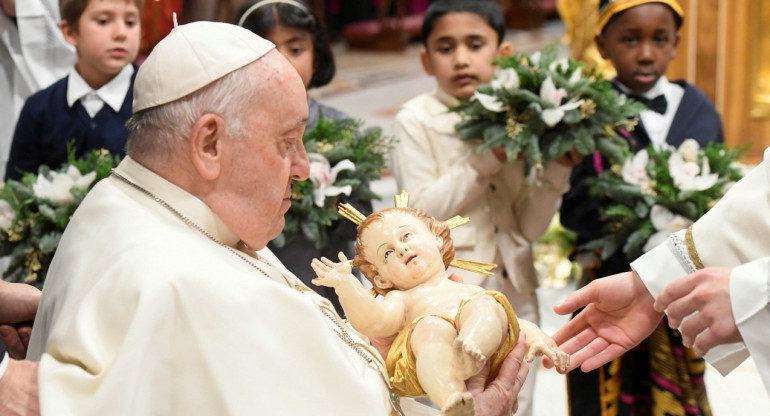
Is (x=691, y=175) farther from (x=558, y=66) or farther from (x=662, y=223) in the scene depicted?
(x=558, y=66)

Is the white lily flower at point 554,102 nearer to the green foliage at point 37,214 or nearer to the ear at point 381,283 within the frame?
the ear at point 381,283

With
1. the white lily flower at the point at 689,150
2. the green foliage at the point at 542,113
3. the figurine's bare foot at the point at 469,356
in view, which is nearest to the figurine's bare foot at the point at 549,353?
the figurine's bare foot at the point at 469,356

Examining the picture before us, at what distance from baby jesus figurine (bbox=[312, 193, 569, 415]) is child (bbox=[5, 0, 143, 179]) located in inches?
73.7

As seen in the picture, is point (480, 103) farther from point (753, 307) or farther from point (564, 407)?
point (753, 307)

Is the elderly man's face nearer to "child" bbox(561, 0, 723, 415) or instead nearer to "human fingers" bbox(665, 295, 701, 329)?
"human fingers" bbox(665, 295, 701, 329)

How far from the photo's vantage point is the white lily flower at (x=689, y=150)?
4.26m

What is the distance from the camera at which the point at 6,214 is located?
158 inches

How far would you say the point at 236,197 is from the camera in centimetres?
250

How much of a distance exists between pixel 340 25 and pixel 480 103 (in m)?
10.3

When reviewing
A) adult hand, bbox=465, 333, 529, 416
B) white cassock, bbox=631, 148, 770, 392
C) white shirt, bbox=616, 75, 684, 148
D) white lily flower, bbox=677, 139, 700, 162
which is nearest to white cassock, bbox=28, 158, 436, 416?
adult hand, bbox=465, 333, 529, 416

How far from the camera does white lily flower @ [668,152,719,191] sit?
4.19 m

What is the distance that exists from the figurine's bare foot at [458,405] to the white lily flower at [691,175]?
2180 millimetres

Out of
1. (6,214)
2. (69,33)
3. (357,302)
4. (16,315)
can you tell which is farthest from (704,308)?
(69,33)

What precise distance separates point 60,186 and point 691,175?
260 centimetres
